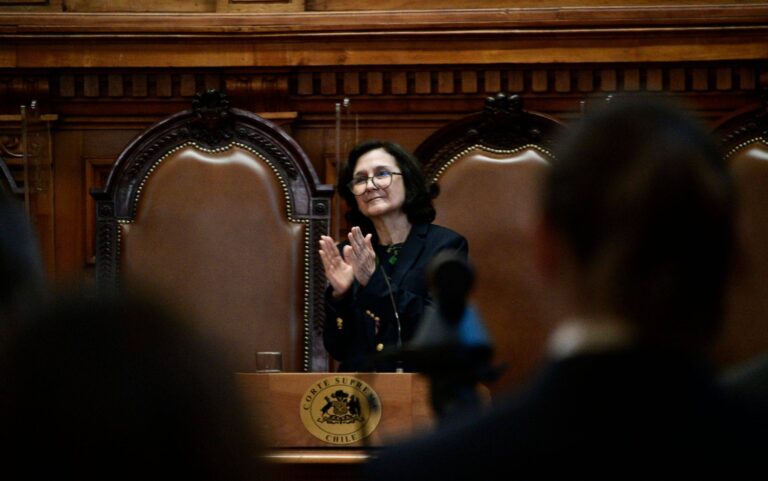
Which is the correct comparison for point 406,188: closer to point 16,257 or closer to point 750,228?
point 750,228

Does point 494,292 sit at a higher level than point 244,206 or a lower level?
lower

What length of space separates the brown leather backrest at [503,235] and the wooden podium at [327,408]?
1.31 meters

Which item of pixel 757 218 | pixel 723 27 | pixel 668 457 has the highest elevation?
pixel 723 27

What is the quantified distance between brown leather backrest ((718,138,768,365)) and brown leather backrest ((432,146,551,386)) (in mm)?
579

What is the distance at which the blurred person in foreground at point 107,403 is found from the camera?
2.43ft

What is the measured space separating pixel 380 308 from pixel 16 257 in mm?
2087

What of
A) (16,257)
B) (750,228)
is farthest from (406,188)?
(16,257)

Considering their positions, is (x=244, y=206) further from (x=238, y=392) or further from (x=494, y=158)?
(x=238, y=392)

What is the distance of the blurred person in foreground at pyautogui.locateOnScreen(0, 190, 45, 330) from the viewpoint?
1.11 m

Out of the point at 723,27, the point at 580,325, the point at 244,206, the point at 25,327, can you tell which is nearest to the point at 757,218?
the point at 723,27

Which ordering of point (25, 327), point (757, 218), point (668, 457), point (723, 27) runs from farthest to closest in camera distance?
1. point (723, 27)
2. point (757, 218)
3. point (668, 457)
4. point (25, 327)

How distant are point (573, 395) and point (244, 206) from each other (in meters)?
2.92

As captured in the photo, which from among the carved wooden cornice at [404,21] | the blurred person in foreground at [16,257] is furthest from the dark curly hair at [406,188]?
the blurred person in foreground at [16,257]

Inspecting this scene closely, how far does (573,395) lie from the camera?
88cm
